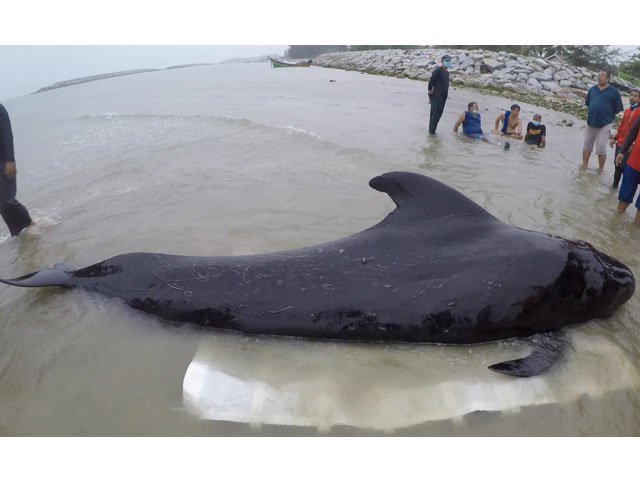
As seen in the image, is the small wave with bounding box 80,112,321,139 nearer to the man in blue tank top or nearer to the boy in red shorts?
the man in blue tank top

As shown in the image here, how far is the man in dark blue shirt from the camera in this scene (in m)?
8.28

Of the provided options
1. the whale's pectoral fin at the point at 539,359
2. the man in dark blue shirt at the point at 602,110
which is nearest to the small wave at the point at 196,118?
the man in dark blue shirt at the point at 602,110

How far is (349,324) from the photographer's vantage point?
11.3ft

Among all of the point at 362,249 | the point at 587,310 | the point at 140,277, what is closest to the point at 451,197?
the point at 362,249

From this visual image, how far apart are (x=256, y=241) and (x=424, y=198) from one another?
2497 millimetres

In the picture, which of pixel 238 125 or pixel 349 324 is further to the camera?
pixel 238 125

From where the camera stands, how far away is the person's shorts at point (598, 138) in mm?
8570

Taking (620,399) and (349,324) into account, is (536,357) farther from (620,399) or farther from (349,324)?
(349,324)

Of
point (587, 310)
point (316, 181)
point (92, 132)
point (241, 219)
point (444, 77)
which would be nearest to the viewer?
point (587, 310)

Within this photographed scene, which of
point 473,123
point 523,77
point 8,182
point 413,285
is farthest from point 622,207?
point 523,77

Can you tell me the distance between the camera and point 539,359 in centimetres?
324

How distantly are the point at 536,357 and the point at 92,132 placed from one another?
16.2m

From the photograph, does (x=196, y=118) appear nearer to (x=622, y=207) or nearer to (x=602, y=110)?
(x=602, y=110)

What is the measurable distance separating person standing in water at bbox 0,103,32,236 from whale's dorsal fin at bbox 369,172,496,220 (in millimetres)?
5327
